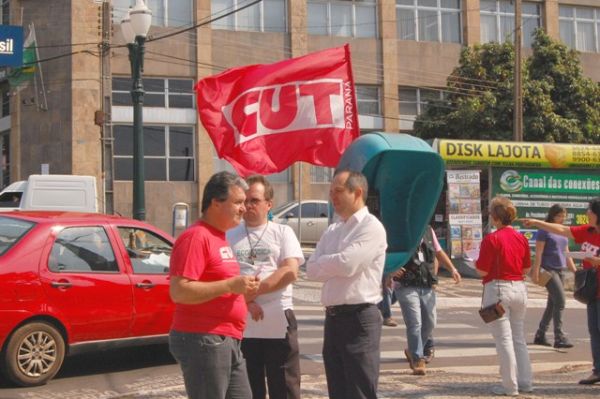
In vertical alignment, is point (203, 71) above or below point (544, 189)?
above

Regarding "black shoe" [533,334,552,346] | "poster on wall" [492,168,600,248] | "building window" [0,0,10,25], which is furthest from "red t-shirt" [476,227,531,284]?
"building window" [0,0,10,25]

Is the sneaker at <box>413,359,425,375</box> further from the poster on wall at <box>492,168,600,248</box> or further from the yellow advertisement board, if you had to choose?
the poster on wall at <box>492,168,600,248</box>

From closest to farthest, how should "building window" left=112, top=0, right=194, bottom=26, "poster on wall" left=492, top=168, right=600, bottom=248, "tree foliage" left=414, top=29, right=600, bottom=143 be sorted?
1. "poster on wall" left=492, top=168, right=600, bottom=248
2. "tree foliage" left=414, top=29, right=600, bottom=143
3. "building window" left=112, top=0, right=194, bottom=26

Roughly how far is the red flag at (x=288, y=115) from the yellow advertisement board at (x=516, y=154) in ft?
40.2

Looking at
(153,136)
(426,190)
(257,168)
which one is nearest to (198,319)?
(426,190)

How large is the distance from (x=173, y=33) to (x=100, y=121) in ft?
27.3

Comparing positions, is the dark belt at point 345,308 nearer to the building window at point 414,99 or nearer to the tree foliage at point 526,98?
the tree foliage at point 526,98

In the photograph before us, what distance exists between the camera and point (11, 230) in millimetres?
7688

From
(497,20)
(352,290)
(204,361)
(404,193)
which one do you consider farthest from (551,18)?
(204,361)

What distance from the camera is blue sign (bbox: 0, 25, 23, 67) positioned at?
27.8 metres

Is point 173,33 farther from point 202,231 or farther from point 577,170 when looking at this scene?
point 202,231

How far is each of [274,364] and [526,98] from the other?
Result: 25639 millimetres

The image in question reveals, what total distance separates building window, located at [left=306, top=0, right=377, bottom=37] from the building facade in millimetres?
40

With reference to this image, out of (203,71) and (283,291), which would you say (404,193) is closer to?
(283,291)
